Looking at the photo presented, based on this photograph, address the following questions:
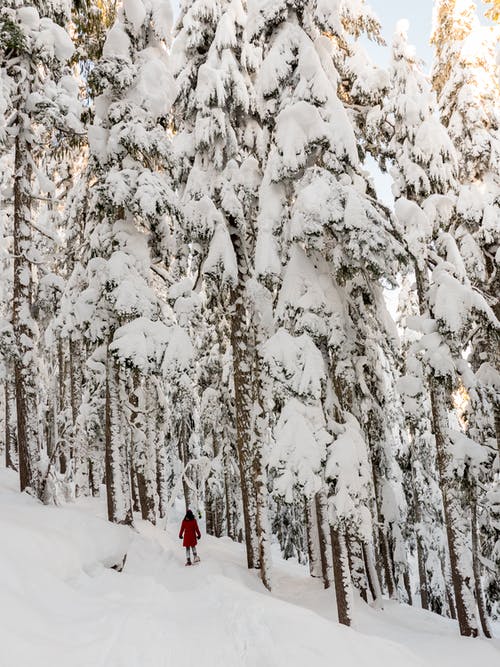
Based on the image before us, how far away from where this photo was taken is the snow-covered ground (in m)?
6.54

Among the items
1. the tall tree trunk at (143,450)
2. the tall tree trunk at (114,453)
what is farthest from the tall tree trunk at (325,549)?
the tall tree trunk at (143,450)

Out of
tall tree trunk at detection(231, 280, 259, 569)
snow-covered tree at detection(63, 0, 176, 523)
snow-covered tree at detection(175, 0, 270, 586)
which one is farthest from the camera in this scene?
tall tree trunk at detection(231, 280, 259, 569)

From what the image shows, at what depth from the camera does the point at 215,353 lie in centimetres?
2759

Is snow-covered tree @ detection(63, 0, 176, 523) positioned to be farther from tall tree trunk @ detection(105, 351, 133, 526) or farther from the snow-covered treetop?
the snow-covered treetop

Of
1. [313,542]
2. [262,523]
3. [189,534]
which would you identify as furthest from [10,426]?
[262,523]

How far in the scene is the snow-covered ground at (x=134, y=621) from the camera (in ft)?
21.4

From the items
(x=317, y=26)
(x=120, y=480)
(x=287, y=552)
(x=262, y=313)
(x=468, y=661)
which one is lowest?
(x=287, y=552)

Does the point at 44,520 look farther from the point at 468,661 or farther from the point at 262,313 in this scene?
the point at 468,661

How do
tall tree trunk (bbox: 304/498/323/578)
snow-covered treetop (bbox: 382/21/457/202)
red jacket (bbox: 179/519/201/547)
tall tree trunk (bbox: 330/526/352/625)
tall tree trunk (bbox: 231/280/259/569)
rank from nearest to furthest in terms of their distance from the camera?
tall tree trunk (bbox: 330/526/352/625) → snow-covered treetop (bbox: 382/21/457/202) → red jacket (bbox: 179/519/201/547) → tall tree trunk (bbox: 231/280/259/569) → tall tree trunk (bbox: 304/498/323/578)

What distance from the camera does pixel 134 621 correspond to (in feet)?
25.2

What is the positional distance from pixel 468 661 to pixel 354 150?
1061 centimetres

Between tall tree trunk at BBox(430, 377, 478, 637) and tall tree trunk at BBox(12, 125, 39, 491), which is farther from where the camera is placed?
tall tree trunk at BBox(12, 125, 39, 491)

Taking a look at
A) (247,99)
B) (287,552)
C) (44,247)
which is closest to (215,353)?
(44,247)

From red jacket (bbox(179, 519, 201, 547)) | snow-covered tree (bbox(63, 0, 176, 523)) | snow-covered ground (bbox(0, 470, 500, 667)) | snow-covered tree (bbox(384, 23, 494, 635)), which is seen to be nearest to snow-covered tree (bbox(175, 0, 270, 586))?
snow-covered tree (bbox(63, 0, 176, 523))
